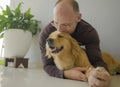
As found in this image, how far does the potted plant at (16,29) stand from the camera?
199 cm

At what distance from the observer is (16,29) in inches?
78.5

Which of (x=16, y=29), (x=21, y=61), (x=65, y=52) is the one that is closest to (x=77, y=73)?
(x=65, y=52)

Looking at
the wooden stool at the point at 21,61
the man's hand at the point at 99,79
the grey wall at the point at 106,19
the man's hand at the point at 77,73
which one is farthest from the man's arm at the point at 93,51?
the wooden stool at the point at 21,61

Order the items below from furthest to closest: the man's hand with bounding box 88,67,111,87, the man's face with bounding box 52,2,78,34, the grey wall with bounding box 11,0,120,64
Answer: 1. the grey wall with bounding box 11,0,120,64
2. the man's face with bounding box 52,2,78,34
3. the man's hand with bounding box 88,67,111,87

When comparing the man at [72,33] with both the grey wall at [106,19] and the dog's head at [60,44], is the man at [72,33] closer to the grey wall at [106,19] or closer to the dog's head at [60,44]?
the dog's head at [60,44]

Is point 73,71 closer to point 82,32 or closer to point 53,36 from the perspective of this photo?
point 53,36

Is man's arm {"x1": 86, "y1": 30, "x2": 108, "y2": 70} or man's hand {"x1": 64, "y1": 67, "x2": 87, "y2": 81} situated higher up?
man's arm {"x1": 86, "y1": 30, "x2": 108, "y2": 70}

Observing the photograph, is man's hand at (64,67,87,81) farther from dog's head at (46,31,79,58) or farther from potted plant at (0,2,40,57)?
potted plant at (0,2,40,57)

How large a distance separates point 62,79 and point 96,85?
0.26 m

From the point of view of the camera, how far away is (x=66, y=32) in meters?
1.21

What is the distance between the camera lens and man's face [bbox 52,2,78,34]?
1.18 meters

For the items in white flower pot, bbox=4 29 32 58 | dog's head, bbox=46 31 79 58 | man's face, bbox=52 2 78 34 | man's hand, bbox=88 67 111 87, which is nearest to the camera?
man's hand, bbox=88 67 111 87

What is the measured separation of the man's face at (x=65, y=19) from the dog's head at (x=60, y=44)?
6 cm

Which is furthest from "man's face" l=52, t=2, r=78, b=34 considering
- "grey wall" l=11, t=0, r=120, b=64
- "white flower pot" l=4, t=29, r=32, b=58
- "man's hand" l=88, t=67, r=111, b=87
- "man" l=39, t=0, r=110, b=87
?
"white flower pot" l=4, t=29, r=32, b=58
